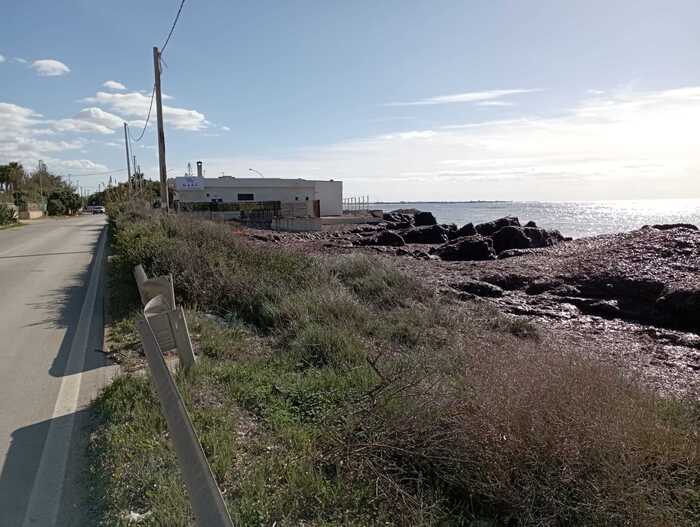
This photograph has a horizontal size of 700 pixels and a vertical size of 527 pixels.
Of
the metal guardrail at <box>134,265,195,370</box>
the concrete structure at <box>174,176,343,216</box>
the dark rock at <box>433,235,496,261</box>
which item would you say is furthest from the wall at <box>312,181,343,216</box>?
the metal guardrail at <box>134,265,195,370</box>

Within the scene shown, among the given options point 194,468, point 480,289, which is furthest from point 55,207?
point 194,468

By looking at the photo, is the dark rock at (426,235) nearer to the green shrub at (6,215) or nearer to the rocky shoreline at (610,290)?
the rocky shoreline at (610,290)

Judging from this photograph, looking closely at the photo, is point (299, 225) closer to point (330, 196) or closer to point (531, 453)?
point (330, 196)

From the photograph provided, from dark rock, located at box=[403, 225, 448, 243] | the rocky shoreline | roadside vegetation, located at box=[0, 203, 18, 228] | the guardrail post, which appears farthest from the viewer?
roadside vegetation, located at box=[0, 203, 18, 228]

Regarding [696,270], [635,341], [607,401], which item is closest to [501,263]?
[696,270]

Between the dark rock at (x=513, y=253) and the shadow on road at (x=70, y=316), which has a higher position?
the shadow on road at (x=70, y=316)

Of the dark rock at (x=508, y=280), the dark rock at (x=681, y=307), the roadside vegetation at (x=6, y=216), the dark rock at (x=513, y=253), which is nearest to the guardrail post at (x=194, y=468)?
the dark rock at (x=681, y=307)

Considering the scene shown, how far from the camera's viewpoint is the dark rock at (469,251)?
2638 cm

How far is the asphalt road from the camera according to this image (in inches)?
133

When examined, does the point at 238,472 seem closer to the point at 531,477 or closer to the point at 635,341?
the point at 531,477

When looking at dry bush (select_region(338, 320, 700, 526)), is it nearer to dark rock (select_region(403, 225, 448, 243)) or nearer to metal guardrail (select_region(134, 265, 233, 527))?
metal guardrail (select_region(134, 265, 233, 527))

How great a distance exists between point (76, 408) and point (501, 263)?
20031 millimetres

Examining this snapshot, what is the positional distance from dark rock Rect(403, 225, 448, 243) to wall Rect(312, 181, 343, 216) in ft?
75.8

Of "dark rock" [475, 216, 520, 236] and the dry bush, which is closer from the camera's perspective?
the dry bush
